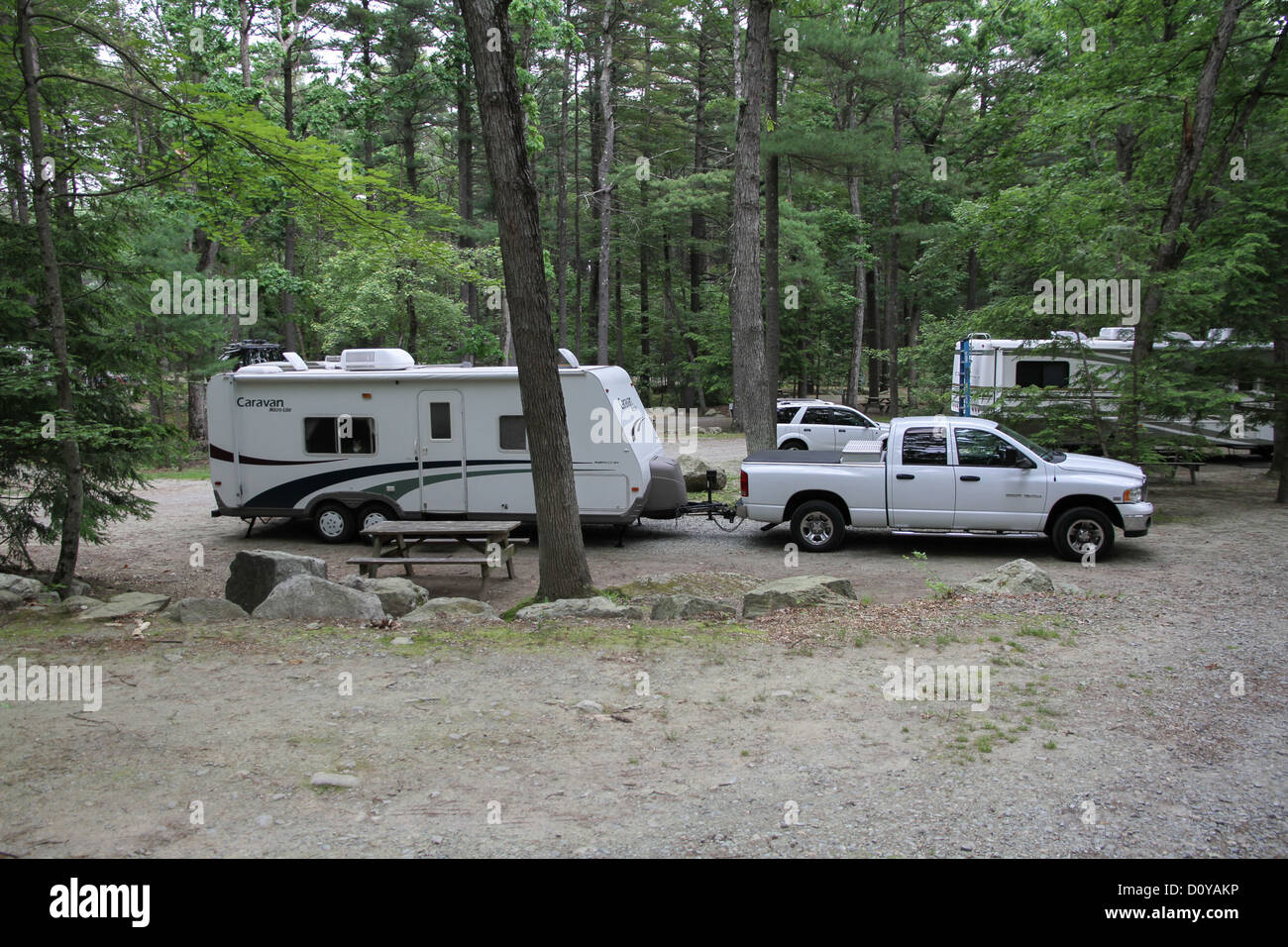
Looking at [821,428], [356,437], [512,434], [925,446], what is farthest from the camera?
[821,428]

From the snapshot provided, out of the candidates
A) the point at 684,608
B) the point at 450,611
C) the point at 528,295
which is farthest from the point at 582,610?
the point at 528,295

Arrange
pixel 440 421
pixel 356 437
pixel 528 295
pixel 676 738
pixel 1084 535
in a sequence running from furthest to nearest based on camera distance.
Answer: pixel 356 437
pixel 440 421
pixel 1084 535
pixel 528 295
pixel 676 738

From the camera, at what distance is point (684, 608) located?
8.16m

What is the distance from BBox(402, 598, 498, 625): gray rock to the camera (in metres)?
8.14

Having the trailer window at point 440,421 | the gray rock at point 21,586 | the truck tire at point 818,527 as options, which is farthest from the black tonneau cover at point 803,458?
the gray rock at point 21,586

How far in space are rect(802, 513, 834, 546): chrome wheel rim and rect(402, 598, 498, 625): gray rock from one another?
18.2ft

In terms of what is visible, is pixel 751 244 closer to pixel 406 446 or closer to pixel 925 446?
pixel 925 446

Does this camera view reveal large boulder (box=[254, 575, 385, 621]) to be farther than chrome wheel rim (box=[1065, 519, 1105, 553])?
No

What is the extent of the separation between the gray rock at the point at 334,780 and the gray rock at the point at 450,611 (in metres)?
3.45

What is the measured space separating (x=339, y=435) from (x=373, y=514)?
1.33m

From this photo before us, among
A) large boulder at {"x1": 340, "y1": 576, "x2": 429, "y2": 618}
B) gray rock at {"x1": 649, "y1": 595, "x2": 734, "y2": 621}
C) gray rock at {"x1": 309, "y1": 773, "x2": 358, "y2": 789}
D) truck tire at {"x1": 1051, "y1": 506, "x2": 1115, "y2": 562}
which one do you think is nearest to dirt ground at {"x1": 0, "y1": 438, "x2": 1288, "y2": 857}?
gray rock at {"x1": 309, "y1": 773, "x2": 358, "y2": 789}

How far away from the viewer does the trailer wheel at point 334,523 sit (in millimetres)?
13688

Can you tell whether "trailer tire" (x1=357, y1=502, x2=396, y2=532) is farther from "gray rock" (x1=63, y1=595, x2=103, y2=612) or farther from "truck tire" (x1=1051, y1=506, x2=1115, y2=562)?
"truck tire" (x1=1051, y1=506, x2=1115, y2=562)

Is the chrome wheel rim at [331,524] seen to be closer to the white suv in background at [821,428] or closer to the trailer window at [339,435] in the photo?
the trailer window at [339,435]
